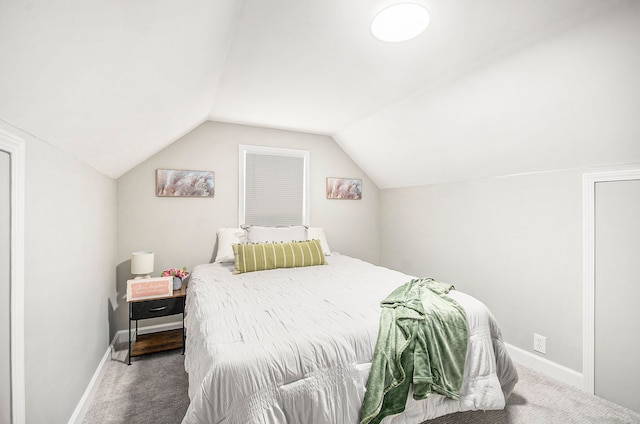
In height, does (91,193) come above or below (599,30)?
below

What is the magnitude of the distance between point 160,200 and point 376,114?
260cm

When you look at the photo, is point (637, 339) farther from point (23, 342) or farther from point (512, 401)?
point (23, 342)

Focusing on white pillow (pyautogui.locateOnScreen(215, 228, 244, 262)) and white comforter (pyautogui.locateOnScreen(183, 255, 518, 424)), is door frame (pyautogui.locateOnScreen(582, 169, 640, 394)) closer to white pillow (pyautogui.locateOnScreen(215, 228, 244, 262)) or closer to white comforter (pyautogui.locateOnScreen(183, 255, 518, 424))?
white comforter (pyautogui.locateOnScreen(183, 255, 518, 424))

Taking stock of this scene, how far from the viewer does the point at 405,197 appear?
4109 mm

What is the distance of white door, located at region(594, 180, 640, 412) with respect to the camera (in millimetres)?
2000

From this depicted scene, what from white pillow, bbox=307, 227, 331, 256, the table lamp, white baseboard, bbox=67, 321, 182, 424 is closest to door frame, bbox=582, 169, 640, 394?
white pillow, bbox=307, 227, 331, 256

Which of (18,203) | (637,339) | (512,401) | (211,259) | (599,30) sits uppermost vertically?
(599,30)

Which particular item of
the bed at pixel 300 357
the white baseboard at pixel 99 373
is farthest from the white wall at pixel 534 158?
the white baseboard at pixel 99 373

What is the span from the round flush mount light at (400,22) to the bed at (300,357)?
169 centimetres

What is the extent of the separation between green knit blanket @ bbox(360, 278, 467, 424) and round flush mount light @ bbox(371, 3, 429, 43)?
165 centimetres

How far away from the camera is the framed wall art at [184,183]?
3352mm

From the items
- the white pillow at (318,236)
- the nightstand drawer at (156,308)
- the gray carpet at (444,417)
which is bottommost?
the gray carpet at (444,417)

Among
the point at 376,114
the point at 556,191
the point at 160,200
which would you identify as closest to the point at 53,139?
the point at 160,200

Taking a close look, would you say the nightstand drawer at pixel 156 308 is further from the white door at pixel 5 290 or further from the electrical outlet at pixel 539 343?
the electrical outlet at pixel 539 343
